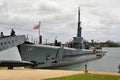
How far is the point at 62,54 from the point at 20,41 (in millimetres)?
26412

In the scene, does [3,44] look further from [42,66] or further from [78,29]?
[78,29]

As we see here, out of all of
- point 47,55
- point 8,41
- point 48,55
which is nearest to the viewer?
point 8,41

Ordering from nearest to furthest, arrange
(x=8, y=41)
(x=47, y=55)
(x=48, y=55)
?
(x=8, y=41), (x=47, y=55), (x=48, y=55)

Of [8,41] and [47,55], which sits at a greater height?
[8,41]

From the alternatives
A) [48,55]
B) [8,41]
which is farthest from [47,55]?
[8,41]

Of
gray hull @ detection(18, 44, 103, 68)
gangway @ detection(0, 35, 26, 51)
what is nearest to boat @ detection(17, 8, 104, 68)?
gray hull @ detection(18, 44, 103, 68)

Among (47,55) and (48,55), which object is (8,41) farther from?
(48,55)

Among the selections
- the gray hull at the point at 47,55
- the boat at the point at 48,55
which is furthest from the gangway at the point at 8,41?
the gray hull at the point at 47,55

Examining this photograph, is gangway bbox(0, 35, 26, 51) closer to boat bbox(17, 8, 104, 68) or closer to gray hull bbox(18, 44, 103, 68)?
boat bbox(17, 8, 104, 68)

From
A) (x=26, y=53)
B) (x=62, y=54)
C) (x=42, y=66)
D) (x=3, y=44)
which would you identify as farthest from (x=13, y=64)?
(x=62, y=54)

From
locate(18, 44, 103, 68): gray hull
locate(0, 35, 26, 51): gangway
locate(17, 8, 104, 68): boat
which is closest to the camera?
locate(0, 35, 26, 51): gangway

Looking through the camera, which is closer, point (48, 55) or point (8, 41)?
point (8, 41)

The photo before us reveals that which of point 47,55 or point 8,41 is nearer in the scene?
point 8,41

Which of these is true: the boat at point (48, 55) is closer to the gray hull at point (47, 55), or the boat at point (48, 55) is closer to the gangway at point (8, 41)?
the gray hull at point (47, 55)
